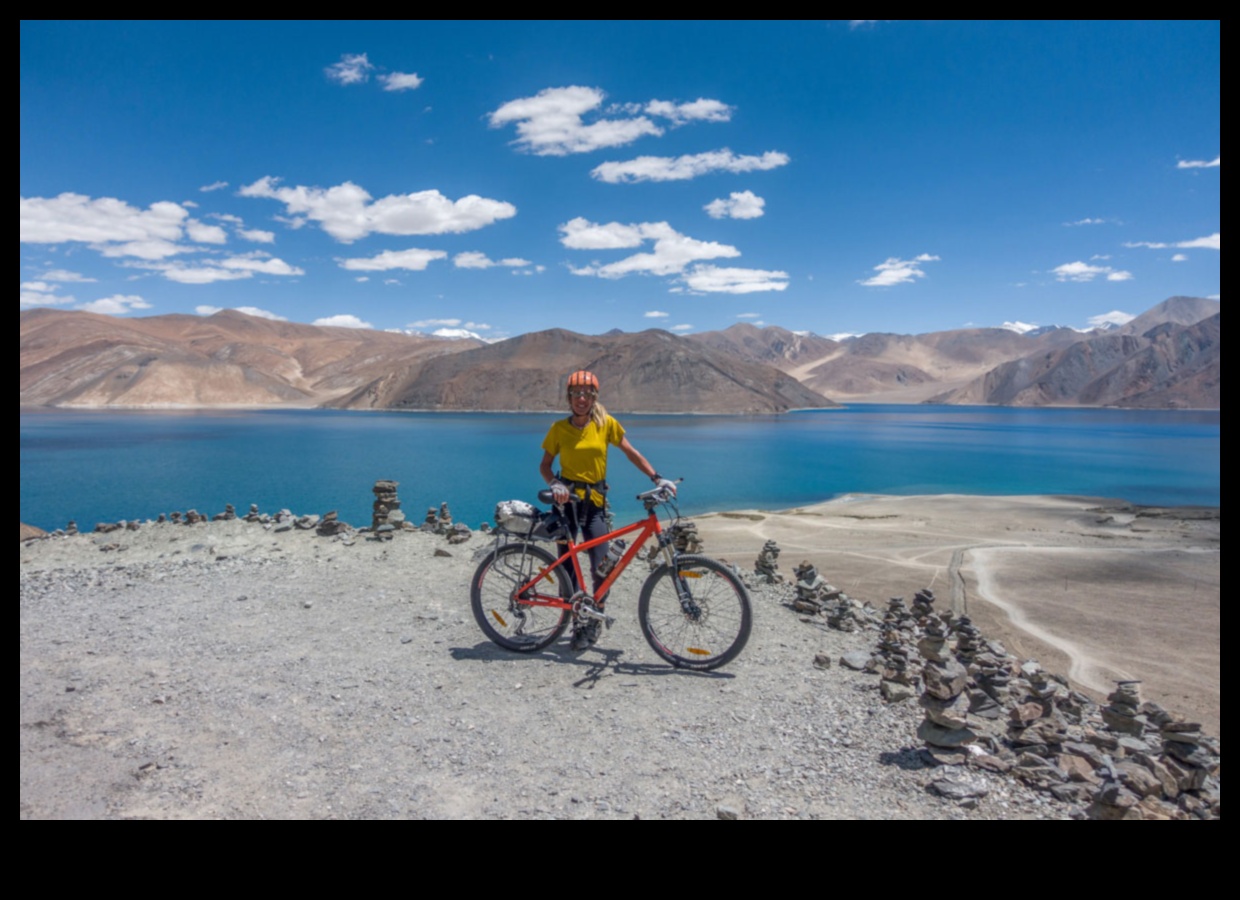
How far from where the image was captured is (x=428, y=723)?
455 centimetres

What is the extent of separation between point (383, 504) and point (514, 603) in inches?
238

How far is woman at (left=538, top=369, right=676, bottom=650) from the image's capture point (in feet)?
17.3

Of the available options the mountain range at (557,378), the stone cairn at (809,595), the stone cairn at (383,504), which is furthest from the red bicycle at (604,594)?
the mountain range at (557,378)

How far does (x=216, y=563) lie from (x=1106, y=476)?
51.5 metres

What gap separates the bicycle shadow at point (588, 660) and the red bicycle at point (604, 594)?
0.08 m

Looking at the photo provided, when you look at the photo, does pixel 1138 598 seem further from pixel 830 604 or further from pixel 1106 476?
pixel 1106 476

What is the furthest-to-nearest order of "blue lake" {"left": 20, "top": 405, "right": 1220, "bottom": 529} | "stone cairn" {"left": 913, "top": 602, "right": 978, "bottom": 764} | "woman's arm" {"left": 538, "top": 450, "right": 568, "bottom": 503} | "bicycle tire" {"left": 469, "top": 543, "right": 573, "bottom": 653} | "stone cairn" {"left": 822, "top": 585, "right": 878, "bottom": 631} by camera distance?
"blue lake" {"left": 20, "top": 405, "right": 1220, "bottom": 529}
"stone cairn" {"left": 822, "top": 585, "right": 878, "bottom": 631}
"bicycle tire" {"left": 469, "top": 543, "right": 573, "bottom": 653}
"woman's arm" {"left": 538, "top": 450, "right": 568, "bottom": 503}
"stone cairn" {"left": 913, "top": 602, "right": 978, "bottom": 764}

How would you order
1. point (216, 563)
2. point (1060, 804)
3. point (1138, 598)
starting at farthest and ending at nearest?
point (1138, 598) → point (216, 563) → point (1060, 804)

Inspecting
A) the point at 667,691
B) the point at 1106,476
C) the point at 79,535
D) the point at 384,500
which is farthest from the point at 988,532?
the point at 1106,476

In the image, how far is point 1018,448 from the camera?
65.4 metres

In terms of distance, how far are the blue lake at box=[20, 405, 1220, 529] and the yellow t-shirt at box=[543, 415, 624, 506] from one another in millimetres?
21522

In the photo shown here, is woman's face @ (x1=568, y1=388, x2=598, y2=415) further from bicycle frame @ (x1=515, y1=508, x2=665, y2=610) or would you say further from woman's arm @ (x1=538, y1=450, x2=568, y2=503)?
bicycle frame @ (x1=515, y1=508, x2=665, y2=610)

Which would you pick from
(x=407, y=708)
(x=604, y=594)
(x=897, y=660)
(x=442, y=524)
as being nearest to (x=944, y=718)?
(x=897, y=660)

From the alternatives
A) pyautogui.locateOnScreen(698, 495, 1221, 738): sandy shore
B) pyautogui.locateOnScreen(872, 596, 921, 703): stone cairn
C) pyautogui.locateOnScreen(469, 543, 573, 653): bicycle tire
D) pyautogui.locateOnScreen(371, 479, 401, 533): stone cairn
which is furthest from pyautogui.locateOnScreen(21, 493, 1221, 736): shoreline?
pyautogui.locateOnScreen(469, 543, 573, 653): bicycle tire
